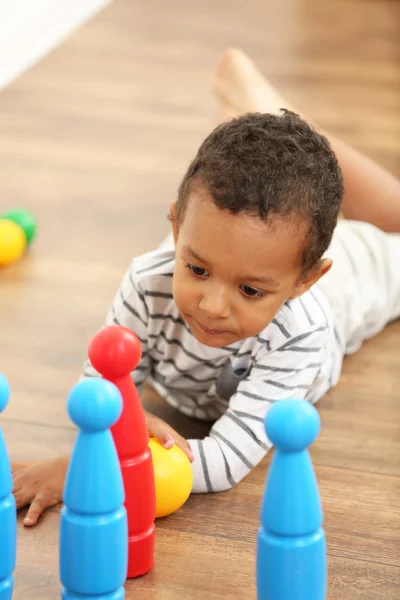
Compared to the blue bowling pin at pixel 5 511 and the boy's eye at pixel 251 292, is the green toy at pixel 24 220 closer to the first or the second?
the boy's eye at pixel 251 292

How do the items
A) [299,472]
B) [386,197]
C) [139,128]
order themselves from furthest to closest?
[139,128] < [386,197] < [299,472]

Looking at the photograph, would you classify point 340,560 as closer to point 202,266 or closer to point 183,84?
point 202,266

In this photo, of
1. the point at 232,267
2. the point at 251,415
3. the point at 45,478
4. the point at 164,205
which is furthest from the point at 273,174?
the point at 164,205

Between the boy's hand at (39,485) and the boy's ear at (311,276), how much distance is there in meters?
0.31

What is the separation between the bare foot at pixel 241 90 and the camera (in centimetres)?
171

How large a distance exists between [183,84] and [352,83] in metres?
0.47

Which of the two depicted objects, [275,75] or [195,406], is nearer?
[195,406]

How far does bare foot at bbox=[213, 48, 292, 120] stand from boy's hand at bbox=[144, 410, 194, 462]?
31.7 inches

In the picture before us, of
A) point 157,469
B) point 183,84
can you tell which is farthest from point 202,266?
point 183,84

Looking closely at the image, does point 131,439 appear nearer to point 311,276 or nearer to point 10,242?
point 311,276

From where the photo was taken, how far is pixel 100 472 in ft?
2.36

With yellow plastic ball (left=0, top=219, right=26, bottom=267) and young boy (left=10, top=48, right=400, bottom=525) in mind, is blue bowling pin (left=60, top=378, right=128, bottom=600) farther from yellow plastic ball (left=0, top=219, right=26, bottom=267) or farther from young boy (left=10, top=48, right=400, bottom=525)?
yellow plastic ball (left=0, top=219, right=26, bottom=267)

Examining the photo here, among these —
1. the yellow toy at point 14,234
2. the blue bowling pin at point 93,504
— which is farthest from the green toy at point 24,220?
the blue bowling pin at point 93,504

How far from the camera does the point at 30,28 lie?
2.60m
